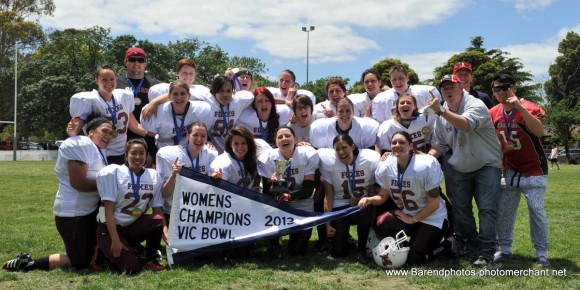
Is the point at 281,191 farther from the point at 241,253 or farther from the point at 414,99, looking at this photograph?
the point at 414,99

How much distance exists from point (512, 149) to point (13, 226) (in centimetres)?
868

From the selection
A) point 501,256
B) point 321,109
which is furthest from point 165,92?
point 501,256

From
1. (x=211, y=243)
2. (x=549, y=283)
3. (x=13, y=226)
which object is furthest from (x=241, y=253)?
(x=13, y=226)

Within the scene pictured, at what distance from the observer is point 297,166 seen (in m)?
6.80

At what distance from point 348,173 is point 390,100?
5.07 feet

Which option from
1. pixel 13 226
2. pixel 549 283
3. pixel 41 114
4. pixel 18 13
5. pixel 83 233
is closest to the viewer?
pixel 549 283

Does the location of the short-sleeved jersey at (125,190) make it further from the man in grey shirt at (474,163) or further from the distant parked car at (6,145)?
the distant parked car at (6,145)

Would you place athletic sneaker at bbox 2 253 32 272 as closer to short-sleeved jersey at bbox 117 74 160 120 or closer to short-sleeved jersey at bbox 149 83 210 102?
short-sleeved jersey at bbox 117 74 160 120

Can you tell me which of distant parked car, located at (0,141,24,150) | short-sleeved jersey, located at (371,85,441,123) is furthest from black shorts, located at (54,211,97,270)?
distant parked car, located at (0,141,24,150)

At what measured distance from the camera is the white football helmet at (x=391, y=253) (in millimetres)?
6086

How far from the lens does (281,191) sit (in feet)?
22.0

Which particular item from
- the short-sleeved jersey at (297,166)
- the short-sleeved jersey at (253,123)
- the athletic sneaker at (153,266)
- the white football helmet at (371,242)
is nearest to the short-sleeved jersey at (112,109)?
the short-sleeved jersey at (253,123)

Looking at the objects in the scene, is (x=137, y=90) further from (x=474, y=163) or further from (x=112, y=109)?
(x=474, y=163)

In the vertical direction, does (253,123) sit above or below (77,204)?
above
